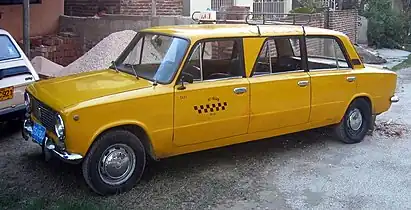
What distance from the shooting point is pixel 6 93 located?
6.77 m

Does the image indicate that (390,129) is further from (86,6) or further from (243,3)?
(86,6)

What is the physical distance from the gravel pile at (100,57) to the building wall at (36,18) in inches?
115

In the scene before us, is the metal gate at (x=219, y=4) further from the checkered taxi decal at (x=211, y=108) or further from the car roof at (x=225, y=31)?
the checkered taxi decal at (x=211, y=108)

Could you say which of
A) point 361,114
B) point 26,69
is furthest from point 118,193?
point 361,114


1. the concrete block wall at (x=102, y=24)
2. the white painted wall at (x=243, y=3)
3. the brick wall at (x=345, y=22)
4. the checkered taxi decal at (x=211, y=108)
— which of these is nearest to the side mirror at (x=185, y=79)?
the checkered taxi decal at (x=211, y=108)

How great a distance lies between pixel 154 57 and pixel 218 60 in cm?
80

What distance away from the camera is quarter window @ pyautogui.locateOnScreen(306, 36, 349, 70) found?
23.7 ft

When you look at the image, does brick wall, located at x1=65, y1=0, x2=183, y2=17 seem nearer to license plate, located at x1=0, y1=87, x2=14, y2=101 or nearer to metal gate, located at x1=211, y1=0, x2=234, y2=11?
metal gate, located at x1=211, y1=0, x2=234, y2=11

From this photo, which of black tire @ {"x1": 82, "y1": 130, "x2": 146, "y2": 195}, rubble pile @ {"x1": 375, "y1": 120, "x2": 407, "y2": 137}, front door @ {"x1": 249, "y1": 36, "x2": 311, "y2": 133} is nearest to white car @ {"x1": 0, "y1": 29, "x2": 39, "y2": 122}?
black tire @ {"x1": 82, "y1": 130, "x2": 146, "y2": 195}

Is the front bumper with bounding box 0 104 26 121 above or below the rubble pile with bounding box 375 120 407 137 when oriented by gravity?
above

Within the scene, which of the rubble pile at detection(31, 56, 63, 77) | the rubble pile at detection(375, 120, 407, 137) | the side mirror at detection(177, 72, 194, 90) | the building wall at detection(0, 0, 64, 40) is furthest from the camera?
the building wall at detection(0, 0, 64, 40)

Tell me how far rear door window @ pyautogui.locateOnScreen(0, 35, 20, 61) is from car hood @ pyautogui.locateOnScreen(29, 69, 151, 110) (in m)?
1.41

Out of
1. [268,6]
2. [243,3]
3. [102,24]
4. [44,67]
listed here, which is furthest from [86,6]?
[268,6]

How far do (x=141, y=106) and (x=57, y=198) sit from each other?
4.00ft
